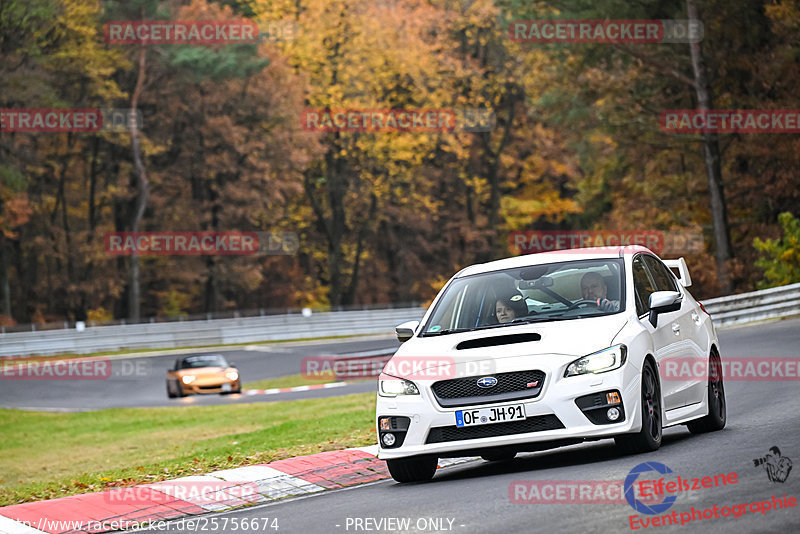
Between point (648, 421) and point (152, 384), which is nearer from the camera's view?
point (648, 421)

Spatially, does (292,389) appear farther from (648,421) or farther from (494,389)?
(494,389)

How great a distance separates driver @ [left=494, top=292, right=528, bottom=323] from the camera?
10.6 m

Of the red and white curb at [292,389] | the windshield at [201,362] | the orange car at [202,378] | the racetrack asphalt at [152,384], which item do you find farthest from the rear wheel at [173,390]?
the red and white curb at [292,389]

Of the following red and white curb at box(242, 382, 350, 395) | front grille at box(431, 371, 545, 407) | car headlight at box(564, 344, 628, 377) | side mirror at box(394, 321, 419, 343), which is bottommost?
red and white curb at box(242, 382, 350, 395)

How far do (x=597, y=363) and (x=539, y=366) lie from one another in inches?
18.2

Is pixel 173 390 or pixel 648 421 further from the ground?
pixel 648 421

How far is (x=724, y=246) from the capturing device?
39094mm

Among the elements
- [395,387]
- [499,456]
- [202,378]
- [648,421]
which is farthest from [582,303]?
[202,378]

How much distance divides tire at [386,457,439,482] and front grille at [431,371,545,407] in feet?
2.35

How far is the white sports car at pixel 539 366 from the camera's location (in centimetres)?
936

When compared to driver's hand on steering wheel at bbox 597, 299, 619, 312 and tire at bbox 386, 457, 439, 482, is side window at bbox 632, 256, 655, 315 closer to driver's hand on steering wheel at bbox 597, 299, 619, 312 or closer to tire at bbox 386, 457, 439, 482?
driver's hand on steering wheel at bbox 597, 299, 619, 312

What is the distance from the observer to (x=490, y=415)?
9.41 m

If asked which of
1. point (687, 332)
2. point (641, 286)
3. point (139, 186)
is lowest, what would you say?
point (687, 332)

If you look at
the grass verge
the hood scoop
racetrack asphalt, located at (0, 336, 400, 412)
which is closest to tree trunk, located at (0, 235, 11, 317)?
racetrack asphalt, located at (0, 336, 400, 412)
